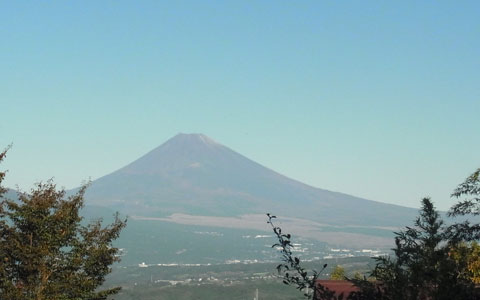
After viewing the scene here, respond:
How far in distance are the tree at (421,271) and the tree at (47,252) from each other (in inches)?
810

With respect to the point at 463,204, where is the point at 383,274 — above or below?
below

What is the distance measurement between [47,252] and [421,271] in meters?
23.0

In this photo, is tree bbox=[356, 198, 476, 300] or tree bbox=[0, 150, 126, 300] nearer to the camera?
tree bbox=[356, 198, 476, 300]

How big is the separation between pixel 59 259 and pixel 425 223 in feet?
78.6

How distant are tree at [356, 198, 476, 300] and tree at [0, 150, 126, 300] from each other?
67.5 ft

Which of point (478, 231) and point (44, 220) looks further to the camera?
point (44, 220)

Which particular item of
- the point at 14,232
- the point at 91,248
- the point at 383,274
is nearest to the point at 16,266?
the point at 14,232

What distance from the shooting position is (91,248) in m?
34.3

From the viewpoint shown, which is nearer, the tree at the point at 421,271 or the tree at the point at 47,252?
the tree at the point at 421,271

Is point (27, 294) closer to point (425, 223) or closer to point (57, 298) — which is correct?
point (57, 298)

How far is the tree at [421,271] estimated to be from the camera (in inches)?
426

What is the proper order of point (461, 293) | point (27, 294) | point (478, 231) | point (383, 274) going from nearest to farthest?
point (461, 293)
point (383, 274)
point (478, 231)
point (27, 294)

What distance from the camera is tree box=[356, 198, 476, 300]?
35.5ft

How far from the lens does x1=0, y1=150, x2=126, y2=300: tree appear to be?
30.7 meters
